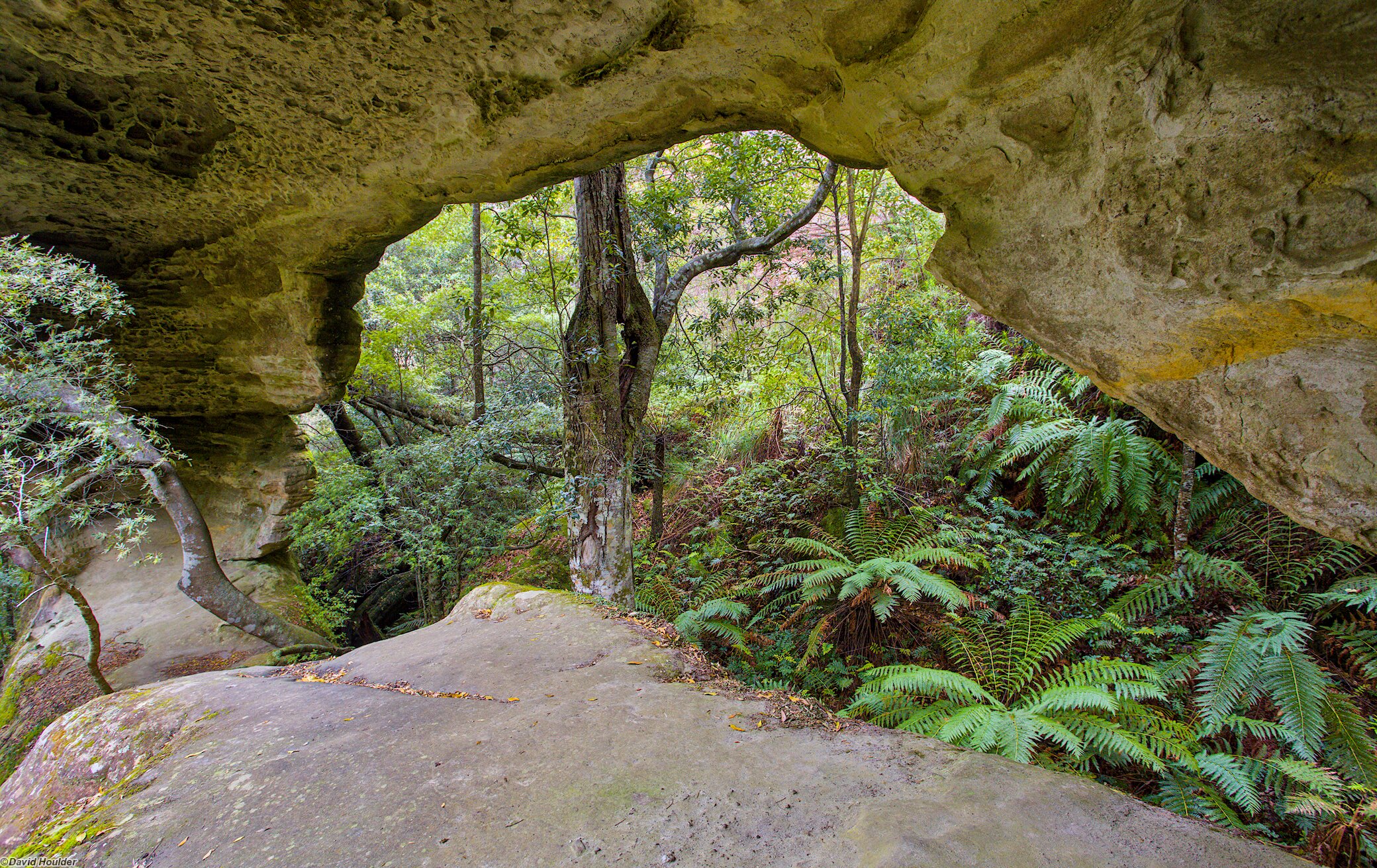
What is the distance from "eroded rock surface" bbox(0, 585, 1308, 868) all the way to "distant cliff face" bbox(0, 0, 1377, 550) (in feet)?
4.96

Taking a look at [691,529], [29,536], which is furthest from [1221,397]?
[29,536]

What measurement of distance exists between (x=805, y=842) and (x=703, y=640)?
338 cm

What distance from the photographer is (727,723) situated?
244 cm

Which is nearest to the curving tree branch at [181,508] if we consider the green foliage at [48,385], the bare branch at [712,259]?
the green foliage at [48,385]

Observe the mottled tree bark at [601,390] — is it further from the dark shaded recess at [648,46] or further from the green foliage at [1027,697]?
the green foliage at [1027,697]

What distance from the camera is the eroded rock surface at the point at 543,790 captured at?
1629 millimetres

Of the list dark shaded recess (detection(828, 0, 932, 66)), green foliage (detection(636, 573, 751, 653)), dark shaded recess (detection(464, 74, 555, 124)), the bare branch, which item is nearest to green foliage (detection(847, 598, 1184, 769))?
green foliage (detection(636, 573, 751, 653))

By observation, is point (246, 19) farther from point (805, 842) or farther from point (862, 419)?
point (862, 419)

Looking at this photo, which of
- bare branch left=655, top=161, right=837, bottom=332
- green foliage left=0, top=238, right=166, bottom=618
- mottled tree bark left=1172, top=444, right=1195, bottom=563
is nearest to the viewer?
green foliage left=0, top=238, right=166, bottom=618

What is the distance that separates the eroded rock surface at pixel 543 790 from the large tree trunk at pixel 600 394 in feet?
7.25

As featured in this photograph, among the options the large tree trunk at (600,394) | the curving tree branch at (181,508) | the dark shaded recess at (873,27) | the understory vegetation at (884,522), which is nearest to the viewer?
the dark shaded recess at (873,27)

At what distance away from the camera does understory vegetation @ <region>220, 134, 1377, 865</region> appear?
3.21m

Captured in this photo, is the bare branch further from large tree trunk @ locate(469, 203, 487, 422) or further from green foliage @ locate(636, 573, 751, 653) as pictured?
green foliage @ locate(636, 573, 751, 653)

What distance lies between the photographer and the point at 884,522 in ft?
18.0
